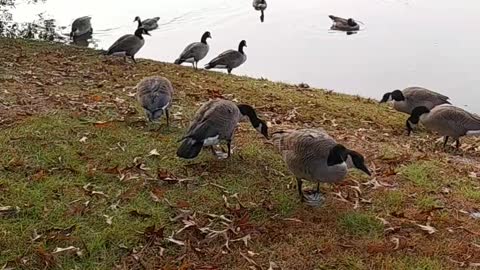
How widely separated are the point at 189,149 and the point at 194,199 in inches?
24.6

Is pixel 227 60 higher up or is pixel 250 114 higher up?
pixel 250 114

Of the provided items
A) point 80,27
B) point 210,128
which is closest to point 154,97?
point 210,128

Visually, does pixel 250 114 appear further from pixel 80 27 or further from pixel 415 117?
pixel 80 27

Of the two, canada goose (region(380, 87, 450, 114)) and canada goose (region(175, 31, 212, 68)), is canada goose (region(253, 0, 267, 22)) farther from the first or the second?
canada goose (region(380, 87, 450, 114))

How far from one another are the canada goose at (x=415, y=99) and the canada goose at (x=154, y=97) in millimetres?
5271

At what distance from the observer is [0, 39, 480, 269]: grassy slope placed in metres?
5.18

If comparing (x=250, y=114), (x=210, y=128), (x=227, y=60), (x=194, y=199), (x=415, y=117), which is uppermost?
(x=210, y=128)

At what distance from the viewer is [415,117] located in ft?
34.6

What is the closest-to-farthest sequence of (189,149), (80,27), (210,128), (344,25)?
1. (189,149)
2. (210,128)
3. (80,27)
4. (344,25)

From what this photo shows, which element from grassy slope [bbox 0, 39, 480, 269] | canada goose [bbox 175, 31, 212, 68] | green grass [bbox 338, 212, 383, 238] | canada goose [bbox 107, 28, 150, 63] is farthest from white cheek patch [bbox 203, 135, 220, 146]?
canada goose [bbox 175, 31, 212, 68]

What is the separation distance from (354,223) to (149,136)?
10.6ft

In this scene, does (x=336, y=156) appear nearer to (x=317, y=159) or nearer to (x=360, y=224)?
(x=317, y=159)

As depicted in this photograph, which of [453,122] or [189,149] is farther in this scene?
[453,122]

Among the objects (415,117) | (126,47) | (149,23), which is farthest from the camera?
(149,23)
